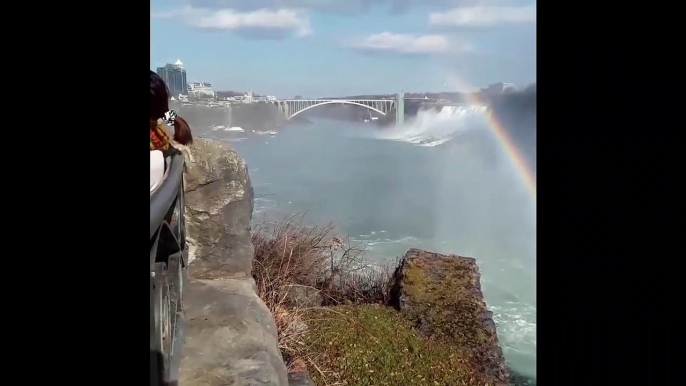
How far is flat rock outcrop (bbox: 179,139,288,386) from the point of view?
162cm

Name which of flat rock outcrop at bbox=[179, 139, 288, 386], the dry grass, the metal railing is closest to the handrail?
the metal railing

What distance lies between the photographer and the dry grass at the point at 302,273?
2.98 meters

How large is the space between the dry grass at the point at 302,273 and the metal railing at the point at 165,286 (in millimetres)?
1352

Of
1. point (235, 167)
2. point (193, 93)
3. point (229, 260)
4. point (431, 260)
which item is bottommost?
point (431, 260)

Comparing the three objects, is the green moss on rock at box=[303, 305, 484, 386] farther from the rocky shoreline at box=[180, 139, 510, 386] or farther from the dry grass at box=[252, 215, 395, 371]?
the dry grass at box=[252, 215, 395, 371]

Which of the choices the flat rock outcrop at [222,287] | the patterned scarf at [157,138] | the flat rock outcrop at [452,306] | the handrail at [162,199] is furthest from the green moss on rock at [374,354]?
the handrail at [162,199]

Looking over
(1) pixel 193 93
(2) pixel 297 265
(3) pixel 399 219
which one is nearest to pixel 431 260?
(3) pixel 399 219

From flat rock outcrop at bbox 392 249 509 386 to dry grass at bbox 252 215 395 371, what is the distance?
226 millimetres

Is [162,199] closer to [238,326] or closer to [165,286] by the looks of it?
[165,286]

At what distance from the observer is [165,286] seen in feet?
3.72

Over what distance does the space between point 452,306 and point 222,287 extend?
237 cm
